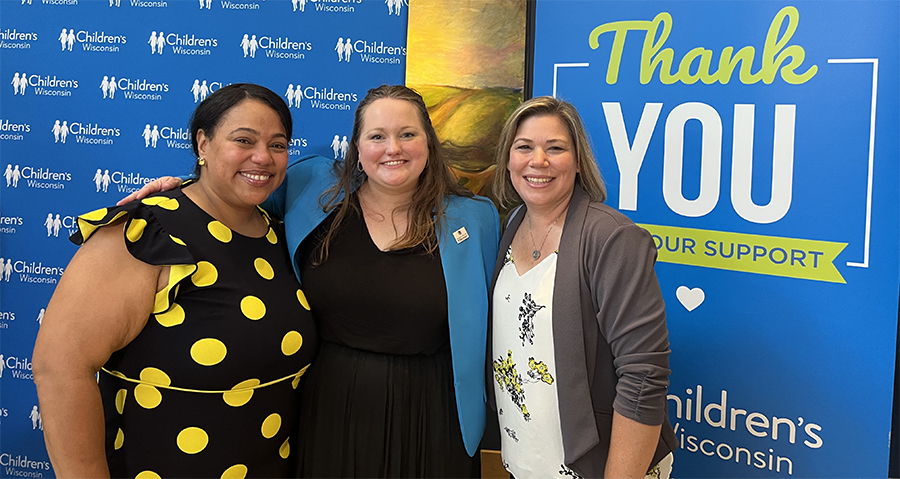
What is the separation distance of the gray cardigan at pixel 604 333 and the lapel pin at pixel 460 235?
40cm

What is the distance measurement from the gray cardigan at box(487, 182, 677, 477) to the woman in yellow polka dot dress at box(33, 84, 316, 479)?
0.87 meters

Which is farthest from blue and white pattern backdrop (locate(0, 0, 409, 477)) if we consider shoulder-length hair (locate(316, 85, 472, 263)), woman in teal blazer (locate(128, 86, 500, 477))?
woman in teal blazer (locate(128, 86, 500, 477))

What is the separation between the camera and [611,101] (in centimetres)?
245

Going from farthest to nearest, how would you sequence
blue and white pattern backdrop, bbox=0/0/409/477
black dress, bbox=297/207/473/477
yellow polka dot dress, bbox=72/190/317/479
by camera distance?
blue and white pattern backdrop, bbox=0/0/409/477, black dress, bbox=297/207/473/477, yellow polka dot dress, bbox=72/190/317/479

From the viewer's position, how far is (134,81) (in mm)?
2730

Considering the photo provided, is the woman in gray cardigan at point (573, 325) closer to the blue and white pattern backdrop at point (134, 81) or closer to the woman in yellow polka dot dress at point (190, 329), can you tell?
the woman in yellow polka dot dress at point (190, 329)

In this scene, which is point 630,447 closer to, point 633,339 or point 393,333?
point 633,339

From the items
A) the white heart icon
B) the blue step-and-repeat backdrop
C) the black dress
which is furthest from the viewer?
the white heart icon

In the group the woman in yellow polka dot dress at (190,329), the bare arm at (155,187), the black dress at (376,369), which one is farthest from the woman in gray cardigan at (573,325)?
the bare arm at (155,187)

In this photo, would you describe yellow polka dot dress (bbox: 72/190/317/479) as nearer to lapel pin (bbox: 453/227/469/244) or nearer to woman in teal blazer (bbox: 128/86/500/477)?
woman in teal blazer (bbox: 128/86/500/477)

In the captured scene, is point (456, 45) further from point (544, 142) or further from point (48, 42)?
point (48, 42)

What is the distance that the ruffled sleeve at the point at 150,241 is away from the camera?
4.86 ft

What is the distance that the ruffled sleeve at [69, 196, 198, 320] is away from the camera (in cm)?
148

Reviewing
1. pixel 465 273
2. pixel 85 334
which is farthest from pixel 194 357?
pixel 465 273
